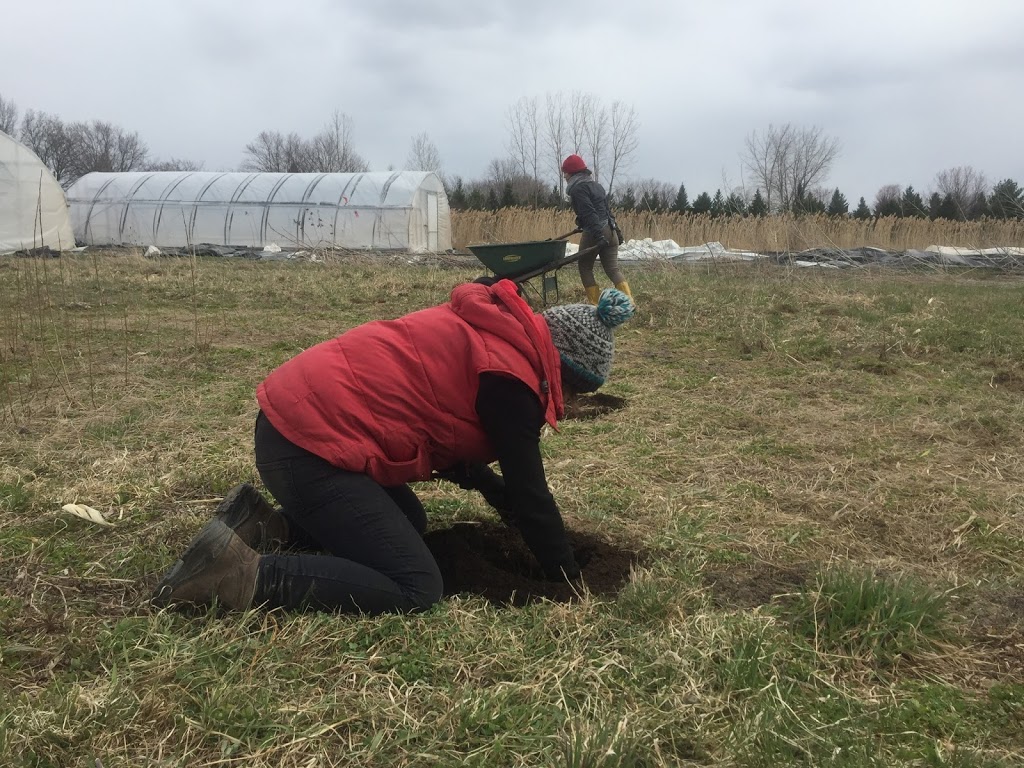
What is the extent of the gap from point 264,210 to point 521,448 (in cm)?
1957

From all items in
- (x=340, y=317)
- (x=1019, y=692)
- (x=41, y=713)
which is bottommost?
(x=1019, y=692)

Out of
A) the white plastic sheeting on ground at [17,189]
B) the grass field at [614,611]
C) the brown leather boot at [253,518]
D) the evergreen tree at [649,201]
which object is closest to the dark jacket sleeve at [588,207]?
the grass field at [614,611]

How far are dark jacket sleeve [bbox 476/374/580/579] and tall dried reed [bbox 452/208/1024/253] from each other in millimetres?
15541

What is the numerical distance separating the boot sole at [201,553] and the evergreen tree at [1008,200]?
12.7 m

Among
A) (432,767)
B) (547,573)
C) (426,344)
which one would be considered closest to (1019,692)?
(547,573)

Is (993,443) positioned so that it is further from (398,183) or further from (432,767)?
(398,183)

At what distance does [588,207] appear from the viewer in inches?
302

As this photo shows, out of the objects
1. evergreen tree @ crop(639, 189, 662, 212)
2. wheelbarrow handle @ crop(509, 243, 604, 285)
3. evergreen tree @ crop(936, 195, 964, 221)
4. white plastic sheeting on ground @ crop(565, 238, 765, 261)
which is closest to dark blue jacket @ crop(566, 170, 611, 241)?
wheelbarrow handle @ crop(509, 243, 604, 285)

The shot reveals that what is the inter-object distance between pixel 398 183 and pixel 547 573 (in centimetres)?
1887

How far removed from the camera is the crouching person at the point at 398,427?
6.70 feet

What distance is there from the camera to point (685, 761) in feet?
5.02

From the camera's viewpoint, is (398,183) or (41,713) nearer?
(41,713)

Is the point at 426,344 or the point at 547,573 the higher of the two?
the point at 426,344

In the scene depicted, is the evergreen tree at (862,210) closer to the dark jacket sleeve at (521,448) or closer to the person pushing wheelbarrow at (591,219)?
the person pushing wheelbarrow at (591,219)
